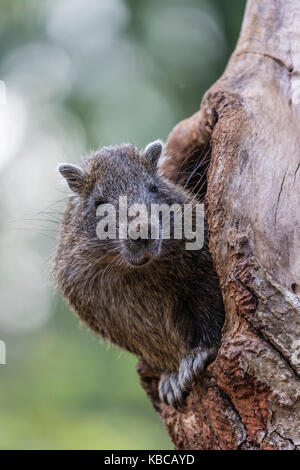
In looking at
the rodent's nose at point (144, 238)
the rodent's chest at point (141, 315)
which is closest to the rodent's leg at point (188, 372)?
the rodent's chest at point (141, 315)

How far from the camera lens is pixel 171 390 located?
14.5ft

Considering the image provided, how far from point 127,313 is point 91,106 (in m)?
5.48

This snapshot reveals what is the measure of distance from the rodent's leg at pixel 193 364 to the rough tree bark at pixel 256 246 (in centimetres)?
8

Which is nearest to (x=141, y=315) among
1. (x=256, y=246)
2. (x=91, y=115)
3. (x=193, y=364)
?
(x=193, y=364)

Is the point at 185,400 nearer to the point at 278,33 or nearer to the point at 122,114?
the point at 278,33

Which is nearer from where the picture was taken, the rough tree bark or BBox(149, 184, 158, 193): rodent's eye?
the rough tree bark

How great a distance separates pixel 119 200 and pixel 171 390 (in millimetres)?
1472

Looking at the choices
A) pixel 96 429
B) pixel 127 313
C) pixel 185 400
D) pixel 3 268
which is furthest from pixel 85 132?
pixel 185 400

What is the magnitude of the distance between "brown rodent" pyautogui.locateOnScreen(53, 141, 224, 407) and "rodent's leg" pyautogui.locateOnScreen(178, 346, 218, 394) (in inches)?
0.4

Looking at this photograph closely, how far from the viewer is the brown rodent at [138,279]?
440 cm

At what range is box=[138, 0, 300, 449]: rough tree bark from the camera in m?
3.33

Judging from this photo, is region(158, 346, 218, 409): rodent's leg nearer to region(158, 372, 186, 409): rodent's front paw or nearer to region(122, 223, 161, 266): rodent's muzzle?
region(158, 372, 186, 409): rodent's front paw

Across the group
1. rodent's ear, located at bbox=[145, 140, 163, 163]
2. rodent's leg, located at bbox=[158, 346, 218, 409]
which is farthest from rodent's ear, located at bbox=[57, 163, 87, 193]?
rodent's leg, located at bbox=[158, 346, 218, 409]

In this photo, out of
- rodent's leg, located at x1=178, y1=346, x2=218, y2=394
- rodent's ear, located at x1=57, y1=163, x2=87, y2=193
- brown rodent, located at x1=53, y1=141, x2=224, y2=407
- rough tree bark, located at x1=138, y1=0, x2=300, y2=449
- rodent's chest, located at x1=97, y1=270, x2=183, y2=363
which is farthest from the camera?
rodent's ear, located at x1=57, y1=163, x2=87, y2=193
